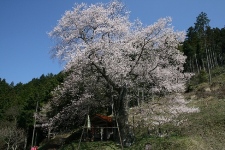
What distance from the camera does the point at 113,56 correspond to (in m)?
20.8

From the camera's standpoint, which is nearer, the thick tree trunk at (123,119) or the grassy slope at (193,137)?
the grassy slope at (193,137)

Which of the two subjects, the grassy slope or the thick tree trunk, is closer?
the grassy slope

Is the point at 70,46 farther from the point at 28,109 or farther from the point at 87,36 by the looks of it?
the point at 28,109

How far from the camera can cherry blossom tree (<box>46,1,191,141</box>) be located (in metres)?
21.0

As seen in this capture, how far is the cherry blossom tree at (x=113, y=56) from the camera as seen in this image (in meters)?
21.0

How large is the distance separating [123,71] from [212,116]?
1013 cm

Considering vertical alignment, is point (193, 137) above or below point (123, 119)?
below

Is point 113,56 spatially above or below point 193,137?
above

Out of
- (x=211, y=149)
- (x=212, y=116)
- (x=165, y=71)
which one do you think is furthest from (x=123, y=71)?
(x=212, y=116)

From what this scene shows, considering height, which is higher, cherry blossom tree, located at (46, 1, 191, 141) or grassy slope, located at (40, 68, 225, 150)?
cherry blossom tree, located at (46, 1, 191, 141)

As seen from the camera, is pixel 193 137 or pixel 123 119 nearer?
pixel 193 137

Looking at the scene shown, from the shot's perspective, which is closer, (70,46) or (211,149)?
(211,149)

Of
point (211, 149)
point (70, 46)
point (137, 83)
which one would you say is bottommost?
point (211, 149)

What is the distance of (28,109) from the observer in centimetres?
4438
